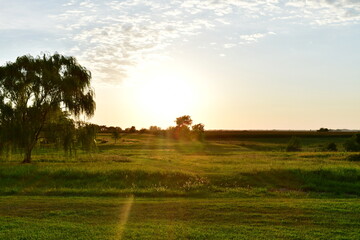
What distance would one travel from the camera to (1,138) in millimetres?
33531

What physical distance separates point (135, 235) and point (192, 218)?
3.24m

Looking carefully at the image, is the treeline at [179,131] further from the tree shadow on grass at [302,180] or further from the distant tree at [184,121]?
the tree shadow on grass at [302,180]

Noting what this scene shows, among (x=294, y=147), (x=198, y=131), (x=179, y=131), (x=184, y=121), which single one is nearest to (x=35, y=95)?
(x=294, y=147)

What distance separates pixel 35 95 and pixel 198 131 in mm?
93523

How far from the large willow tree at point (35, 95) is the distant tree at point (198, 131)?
3449 inches

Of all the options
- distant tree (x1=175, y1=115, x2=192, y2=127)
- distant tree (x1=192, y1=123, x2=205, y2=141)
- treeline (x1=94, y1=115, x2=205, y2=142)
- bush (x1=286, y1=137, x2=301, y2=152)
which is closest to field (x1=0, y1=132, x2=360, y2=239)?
bush (x1=286, y1=137, x2=301, y2=152)

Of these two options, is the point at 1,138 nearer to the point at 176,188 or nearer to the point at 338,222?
the point at 176,188

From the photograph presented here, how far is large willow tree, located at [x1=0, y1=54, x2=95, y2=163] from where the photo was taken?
1339 inches

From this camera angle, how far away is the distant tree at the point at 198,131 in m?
124

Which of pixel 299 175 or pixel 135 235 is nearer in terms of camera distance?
pixel 135 235

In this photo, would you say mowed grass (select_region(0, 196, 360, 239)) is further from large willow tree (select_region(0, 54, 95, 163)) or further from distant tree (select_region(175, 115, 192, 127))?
distant tree (select_region(175, 115, 192, 127))

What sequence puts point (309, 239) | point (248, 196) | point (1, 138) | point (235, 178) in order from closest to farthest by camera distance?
point (309, 239)
point (248, 196)
point (235, 178)
point (1, 138)

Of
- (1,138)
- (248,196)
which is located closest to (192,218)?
(248,196)

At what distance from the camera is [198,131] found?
127 m
